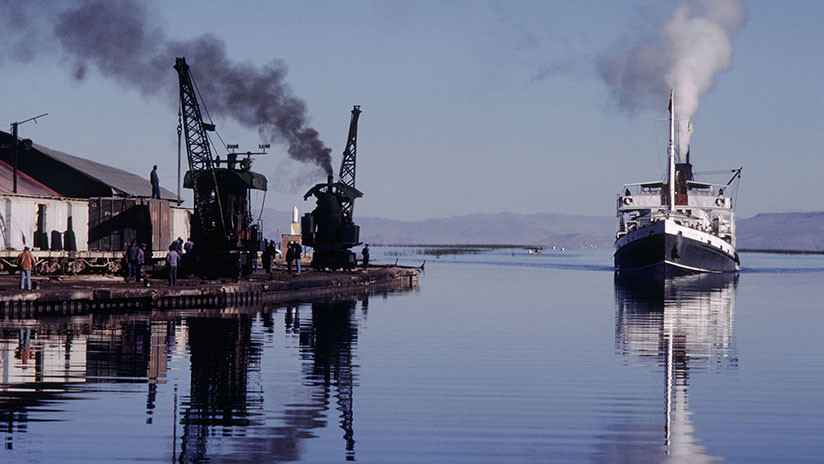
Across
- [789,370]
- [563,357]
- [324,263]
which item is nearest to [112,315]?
[563,357]

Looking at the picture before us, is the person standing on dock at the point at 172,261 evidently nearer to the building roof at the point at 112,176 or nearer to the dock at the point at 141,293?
the dock at the point at 141,293

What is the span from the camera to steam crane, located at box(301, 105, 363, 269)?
225ft

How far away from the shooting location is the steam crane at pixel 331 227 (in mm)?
68438

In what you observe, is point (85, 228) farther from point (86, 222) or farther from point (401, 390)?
point (401, 390)

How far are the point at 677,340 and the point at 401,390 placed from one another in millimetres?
15710

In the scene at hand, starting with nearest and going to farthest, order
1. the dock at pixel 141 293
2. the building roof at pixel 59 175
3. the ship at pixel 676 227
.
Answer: the dock at pixel 141 293 → the building roof at pixel 59 175 → the ship at pixel 676 227

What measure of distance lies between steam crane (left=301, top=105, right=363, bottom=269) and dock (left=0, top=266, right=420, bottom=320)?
6.97m

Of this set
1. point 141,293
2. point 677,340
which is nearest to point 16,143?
point 141,293

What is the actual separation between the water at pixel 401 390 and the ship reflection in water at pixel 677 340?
0.26 feet

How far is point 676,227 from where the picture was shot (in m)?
87.9

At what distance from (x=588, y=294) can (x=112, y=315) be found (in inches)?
1488

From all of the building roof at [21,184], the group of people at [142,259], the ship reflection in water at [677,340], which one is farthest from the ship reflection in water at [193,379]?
Result: the building roof at [21,184]

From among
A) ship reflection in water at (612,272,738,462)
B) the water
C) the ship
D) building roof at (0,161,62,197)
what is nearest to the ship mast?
the ship

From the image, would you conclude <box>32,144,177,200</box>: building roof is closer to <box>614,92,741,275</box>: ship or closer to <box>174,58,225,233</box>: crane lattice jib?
<box>174,58,225,233</box>: crane lattice jib
